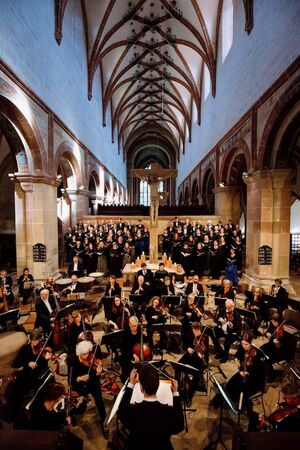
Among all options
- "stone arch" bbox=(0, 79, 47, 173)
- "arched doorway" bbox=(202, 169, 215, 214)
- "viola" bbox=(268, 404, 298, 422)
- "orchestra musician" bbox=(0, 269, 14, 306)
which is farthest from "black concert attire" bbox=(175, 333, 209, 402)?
"arched doorway" bbox=(202, 169, 215, 214)

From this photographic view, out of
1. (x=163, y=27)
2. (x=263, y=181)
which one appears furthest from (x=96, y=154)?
(x=263, y=181)

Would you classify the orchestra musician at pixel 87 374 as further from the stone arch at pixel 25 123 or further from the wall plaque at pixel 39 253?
the stone arch at pixel 25 123

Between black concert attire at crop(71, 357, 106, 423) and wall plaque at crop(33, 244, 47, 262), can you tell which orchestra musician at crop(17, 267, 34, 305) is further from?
black concert attire at crop(71, 357, 106, 423)

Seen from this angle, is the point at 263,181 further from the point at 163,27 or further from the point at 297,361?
the point at 163,27

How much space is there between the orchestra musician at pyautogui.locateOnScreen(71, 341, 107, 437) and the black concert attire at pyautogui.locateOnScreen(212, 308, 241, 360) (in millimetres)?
2336

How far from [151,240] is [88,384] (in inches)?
261

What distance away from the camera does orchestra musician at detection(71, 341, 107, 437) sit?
136 inches

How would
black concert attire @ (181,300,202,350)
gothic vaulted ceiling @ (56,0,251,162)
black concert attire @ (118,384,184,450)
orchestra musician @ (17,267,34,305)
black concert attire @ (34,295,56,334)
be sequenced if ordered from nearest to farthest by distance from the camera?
black concert attire @ (118,384,184,450) → black concert attire @ (181,300,202,350) → black concert attire @ (34,295,56,334) → orchestra musician @ (17,267,34,305) → gothic vaulted ceiling @ (56,0,251,162)

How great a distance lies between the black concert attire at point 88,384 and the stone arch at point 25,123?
291 inches

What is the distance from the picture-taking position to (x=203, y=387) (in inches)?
161

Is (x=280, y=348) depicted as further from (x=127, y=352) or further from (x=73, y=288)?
(x=73, y=288)

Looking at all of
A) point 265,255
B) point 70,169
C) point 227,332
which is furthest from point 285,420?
point 70,169

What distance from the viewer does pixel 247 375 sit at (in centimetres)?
353

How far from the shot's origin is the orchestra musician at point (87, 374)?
3445 millimetres
